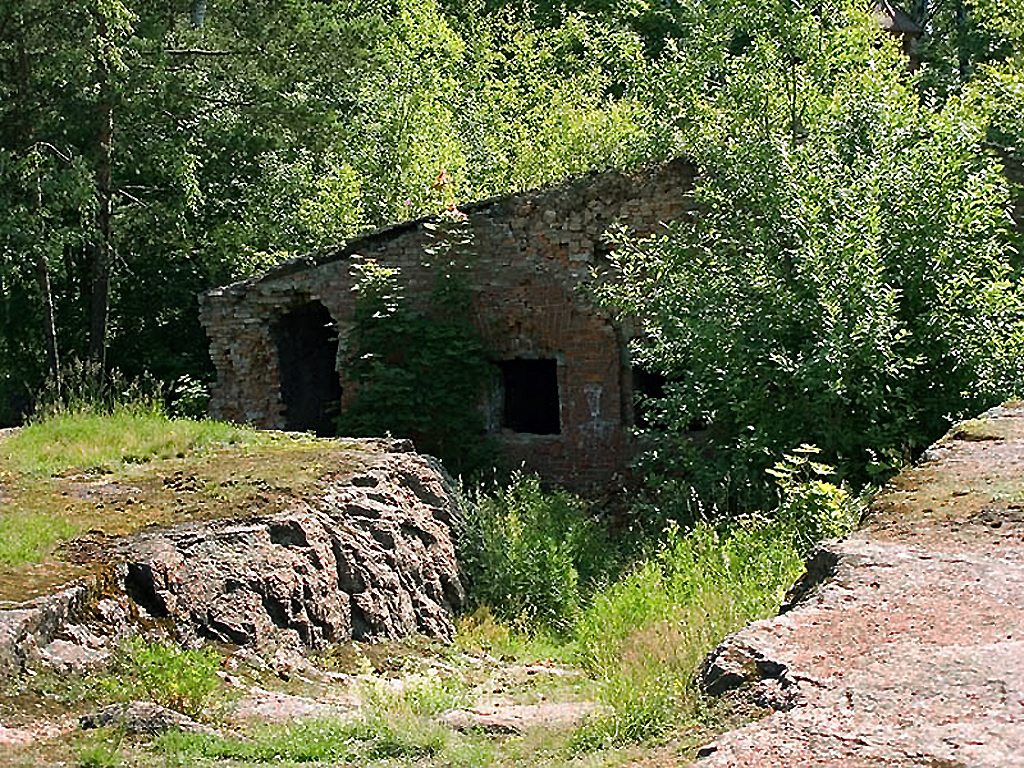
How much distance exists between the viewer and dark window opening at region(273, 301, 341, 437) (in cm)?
1661

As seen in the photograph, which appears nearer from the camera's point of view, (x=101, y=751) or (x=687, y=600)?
(x=101, y=751)

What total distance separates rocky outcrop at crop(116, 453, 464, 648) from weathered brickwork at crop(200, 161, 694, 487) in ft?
12.7

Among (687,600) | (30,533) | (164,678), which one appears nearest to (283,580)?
(30,533)

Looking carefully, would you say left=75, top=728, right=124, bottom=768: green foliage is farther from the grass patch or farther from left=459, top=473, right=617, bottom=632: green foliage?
left=459, top=473, right=617, bottom=632: green foliage

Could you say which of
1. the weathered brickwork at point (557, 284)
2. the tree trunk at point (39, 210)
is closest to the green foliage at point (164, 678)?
the weathered brickwork at point (557, 284)

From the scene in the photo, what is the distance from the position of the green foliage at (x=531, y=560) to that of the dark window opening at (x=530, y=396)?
3475 millimetres

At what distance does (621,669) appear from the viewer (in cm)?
697

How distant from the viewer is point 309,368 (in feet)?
56.8

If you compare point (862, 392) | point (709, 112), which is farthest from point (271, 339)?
point (862, 392)

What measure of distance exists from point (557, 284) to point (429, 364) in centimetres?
168

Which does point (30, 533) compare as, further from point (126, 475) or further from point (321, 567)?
point (126, 475)

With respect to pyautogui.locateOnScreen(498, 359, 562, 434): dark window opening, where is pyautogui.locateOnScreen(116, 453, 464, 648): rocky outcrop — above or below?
below

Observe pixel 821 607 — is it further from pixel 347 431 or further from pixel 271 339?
pixel 271 339

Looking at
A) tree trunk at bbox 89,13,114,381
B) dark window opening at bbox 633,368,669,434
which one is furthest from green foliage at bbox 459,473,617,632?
tree trunk at bbox 89,13,114,381
